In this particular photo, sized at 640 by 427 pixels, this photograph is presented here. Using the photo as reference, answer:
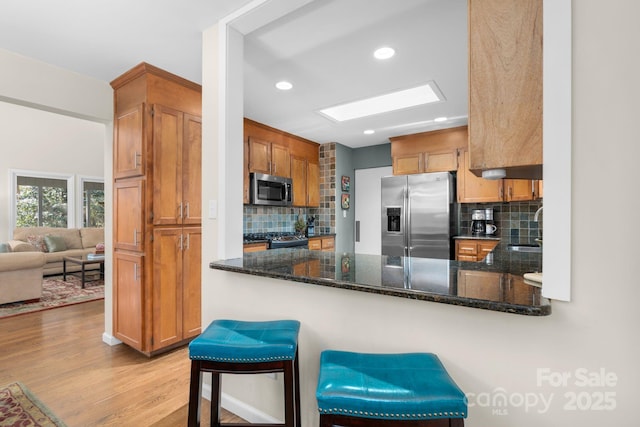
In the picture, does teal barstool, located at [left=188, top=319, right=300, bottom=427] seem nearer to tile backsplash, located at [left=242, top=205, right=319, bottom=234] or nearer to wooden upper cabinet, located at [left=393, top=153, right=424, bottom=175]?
tile backsplash, located at [left=242, top=205, right=319, bottom=234]

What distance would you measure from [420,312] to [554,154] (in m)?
0.72

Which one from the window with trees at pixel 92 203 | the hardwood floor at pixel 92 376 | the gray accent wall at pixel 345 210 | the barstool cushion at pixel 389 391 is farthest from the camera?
the window with trees at pixel 92 203

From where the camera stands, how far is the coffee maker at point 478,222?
418cm

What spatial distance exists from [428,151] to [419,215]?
101 centimetres

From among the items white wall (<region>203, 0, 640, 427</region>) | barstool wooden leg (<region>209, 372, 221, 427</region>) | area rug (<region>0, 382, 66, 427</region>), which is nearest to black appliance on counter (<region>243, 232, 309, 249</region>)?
area rug (<region>0, 382, 66, 427</region>)

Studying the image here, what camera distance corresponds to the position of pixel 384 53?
2.31 meters

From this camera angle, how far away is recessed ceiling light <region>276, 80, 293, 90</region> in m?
2.86

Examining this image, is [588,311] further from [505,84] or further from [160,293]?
[160,293]

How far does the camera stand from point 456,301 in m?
1.03

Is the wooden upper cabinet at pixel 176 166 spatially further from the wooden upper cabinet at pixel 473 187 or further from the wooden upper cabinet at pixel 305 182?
the wooden upper cabinet at pixel 473 187

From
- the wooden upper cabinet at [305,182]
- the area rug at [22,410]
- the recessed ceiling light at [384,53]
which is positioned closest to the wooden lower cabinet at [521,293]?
the recessed ceiling light at [384,53]

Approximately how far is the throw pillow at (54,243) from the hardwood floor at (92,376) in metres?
Result: 2.96

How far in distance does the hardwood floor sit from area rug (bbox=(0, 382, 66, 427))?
4 centimetres

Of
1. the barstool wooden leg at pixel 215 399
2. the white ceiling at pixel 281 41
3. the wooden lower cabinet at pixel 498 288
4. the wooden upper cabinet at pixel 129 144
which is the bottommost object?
the barstool wooden leg at pixel 215 399
